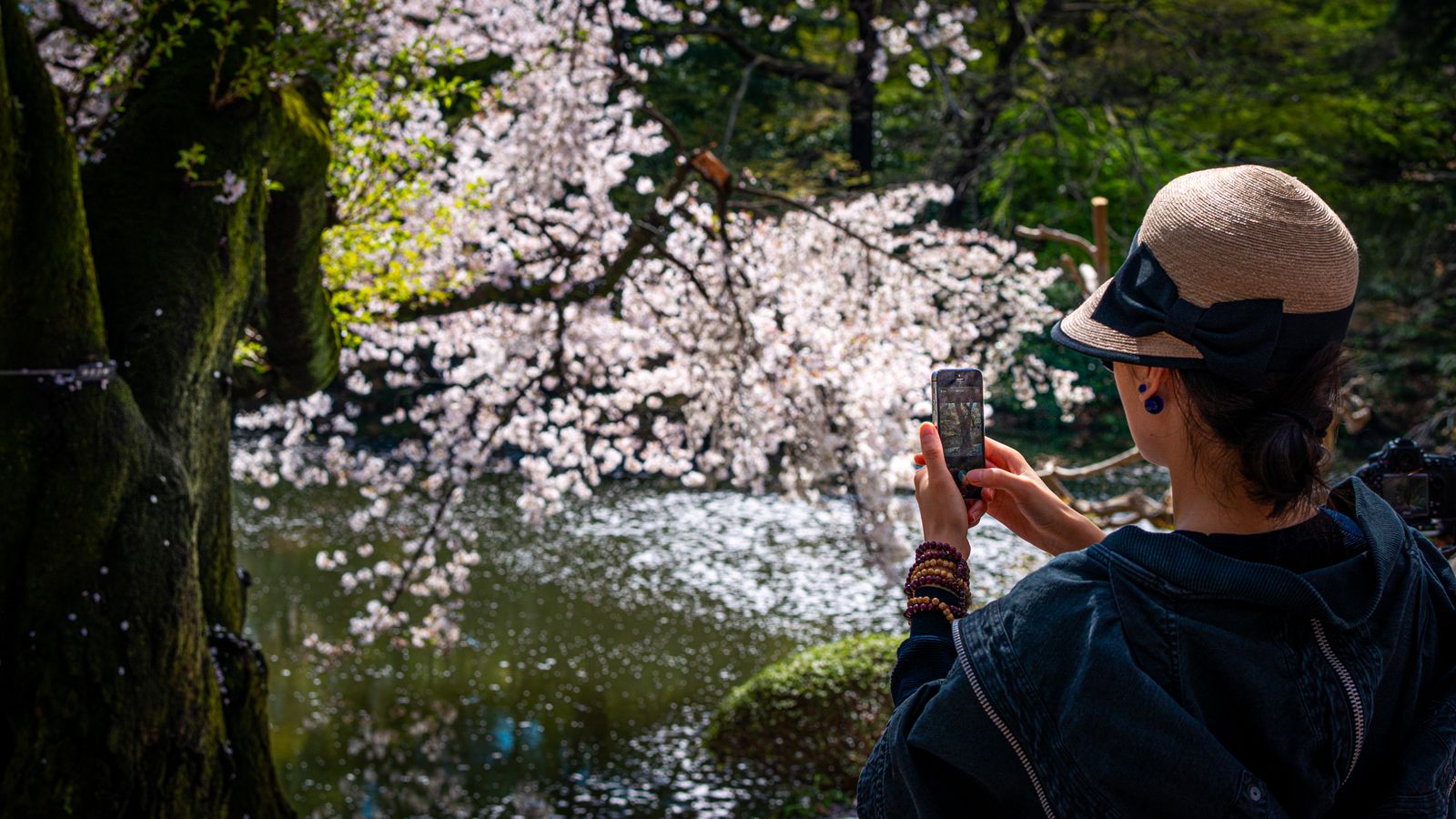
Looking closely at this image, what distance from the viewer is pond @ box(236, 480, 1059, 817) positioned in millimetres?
5535

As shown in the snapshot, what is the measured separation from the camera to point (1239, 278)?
95cm

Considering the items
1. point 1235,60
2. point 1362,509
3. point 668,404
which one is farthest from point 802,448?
point 1235,60

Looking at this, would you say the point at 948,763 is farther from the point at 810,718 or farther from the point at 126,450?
the point at 810,718

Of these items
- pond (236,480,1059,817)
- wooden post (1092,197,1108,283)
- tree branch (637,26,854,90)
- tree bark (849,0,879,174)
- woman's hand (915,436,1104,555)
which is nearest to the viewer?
woman's hand (915,436,1104,555)

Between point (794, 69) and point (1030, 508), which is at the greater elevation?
point (794, 69)

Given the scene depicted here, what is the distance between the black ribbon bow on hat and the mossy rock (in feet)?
15.7

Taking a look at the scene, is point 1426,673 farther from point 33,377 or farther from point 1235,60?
point 1235,60

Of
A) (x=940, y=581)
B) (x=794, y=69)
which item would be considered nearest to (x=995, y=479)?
(x=940, y=581)

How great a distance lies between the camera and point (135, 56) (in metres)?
3.06

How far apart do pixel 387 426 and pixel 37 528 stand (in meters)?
13.0

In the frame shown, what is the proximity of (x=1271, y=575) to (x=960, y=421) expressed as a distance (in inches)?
14.5

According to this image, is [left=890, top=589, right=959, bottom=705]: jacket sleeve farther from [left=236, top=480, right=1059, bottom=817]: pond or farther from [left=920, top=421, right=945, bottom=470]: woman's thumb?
[left=236, top=480, right=1059, bottom=817]: pond

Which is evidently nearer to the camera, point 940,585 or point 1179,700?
point 1179,700

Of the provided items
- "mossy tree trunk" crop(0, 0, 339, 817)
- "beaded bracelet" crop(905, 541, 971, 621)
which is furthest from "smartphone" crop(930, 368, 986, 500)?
"mossy tree trunk" crop(0, 0, 339, 817)
